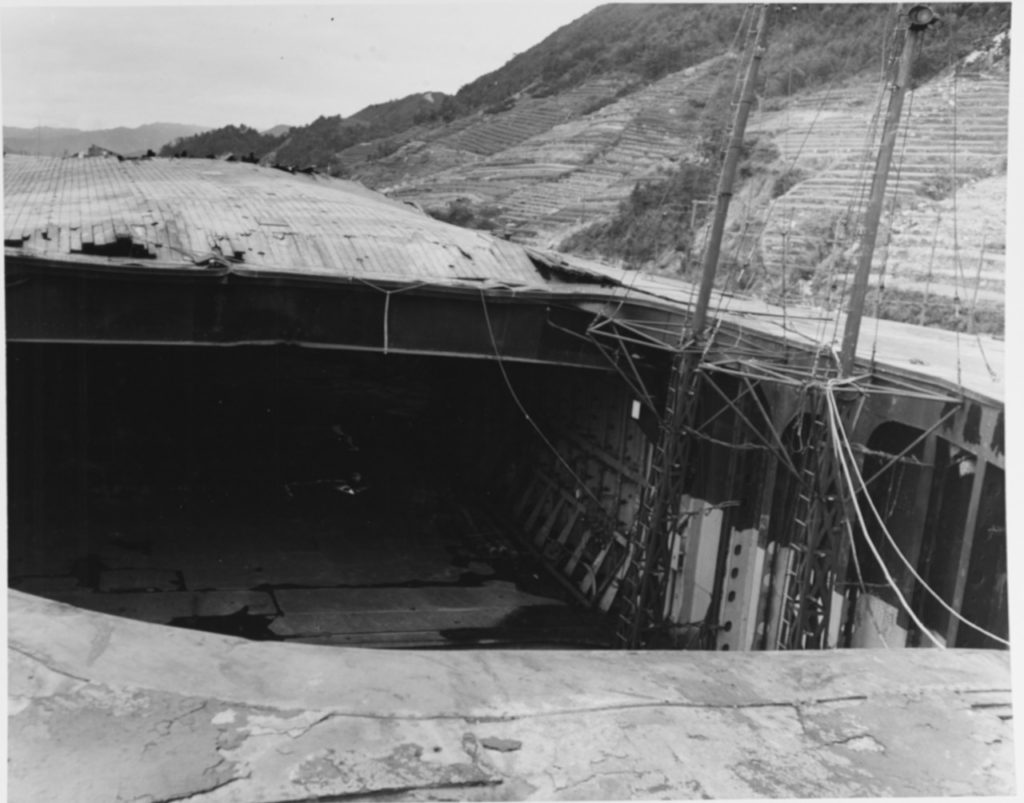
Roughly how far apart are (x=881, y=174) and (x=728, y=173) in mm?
2813

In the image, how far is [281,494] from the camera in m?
20.5

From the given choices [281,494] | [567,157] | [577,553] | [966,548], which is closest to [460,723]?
[966,548]

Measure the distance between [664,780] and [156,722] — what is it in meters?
2.28

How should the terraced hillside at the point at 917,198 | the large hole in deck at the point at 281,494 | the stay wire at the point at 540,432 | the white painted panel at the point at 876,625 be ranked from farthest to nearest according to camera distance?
the terraced hillside at the point at 917,198 < the large hole in deck at the point at 281,494 < the stay wire at the point at 540,432 < the white painted panel at the point at 876,625

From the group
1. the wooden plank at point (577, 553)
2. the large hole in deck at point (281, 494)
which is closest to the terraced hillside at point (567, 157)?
the large hole in deck at point (281, 494)

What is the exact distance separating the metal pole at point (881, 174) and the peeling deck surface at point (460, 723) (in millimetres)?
5567

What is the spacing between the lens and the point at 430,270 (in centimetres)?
1458

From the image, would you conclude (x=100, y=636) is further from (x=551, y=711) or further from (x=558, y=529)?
(x=558, y=529)

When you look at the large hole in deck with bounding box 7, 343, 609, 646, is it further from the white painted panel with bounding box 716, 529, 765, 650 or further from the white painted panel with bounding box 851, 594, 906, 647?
the white painted panel with bounding box 851, 594, 906, 647

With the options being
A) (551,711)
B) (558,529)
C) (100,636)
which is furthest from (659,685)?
(558,529)

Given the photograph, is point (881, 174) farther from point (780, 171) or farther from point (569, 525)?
point (780, 171)

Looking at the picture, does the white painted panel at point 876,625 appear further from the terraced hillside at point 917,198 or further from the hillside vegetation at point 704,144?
the terraced hillside at point 917,198

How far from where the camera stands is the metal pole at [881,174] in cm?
994

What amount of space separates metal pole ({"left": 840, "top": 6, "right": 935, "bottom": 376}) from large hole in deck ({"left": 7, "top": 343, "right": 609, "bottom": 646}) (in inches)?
251
